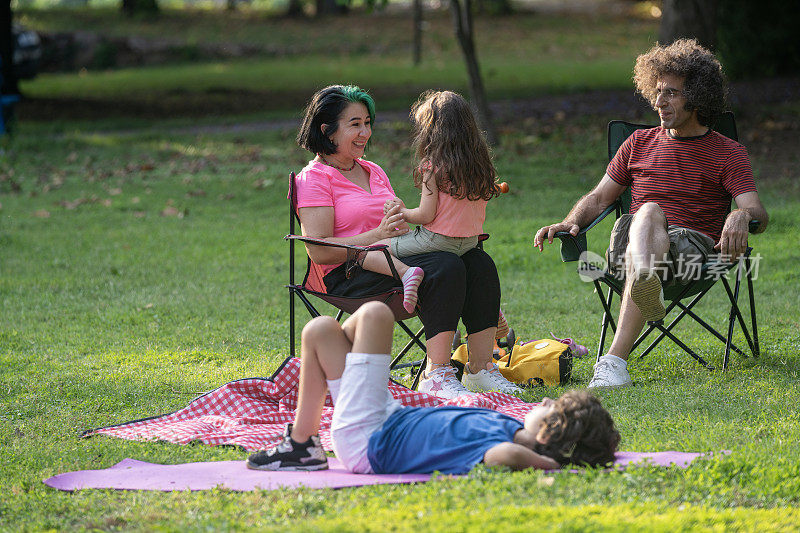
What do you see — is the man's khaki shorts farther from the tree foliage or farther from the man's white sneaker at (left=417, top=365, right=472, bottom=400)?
the tree foliage

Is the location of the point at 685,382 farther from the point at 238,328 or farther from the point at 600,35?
the point at 600,35

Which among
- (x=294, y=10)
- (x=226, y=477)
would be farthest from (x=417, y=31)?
(x=226, y=477)

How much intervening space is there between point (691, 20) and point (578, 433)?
8837mm

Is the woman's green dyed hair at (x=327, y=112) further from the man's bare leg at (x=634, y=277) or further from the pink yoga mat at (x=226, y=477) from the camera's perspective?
the pink yoga mat at (x=226, y=477)

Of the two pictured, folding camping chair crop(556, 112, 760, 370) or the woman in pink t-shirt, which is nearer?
the woman in pink t-shirt

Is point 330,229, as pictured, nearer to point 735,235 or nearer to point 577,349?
point 577,349

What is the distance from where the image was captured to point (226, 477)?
310 cm

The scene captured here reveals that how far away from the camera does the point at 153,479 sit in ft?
10.2

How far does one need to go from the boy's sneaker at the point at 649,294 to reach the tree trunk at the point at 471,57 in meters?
6.60

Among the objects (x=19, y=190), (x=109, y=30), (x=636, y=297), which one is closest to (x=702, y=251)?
(x=636, y=297)

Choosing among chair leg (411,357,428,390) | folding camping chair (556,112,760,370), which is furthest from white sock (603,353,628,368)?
chair leg (411,357,428,390)

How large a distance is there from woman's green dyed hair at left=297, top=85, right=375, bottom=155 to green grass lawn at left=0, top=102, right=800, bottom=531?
3.67ft

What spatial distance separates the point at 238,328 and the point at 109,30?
23319 mm

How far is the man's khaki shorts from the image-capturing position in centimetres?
422
